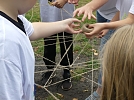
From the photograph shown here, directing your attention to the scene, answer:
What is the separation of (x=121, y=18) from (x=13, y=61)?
64 centimetres

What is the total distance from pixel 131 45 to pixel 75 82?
1096 mm

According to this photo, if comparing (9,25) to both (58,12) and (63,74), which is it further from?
(63,74)

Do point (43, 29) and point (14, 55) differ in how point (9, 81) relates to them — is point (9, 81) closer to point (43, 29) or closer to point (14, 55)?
point (14, 55)

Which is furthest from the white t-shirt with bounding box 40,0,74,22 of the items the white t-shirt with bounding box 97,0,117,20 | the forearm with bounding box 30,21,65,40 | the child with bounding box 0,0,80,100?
the child with bounding box 0,0,80,100

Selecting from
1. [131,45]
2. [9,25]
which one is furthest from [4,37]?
[131,45]

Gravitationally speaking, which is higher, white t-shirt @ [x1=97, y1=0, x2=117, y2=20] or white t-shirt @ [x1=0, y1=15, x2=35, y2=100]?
white t-shirt @ [x1=0, y1=15, x2=35, y2=100]

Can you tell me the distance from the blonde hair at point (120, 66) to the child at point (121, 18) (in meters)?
0.32

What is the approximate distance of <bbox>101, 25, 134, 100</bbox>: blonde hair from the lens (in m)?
0.65

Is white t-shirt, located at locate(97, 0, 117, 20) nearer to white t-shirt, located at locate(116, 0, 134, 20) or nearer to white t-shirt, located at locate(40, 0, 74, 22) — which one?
white t-shirt, located at locate(116, 0, 134, 20)

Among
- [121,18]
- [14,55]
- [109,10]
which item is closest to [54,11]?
[109,10]

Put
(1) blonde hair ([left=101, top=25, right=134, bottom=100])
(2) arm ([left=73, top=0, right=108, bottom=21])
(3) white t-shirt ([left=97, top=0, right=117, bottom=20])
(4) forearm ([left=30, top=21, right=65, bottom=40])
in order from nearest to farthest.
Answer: (1) blonde hair ([left=101, top=25, right=134, bottom=100]), (4) forearm ([left=30, top=21, right=65, bottom=40]), (2) arm ([left=73, top=0, right=108, bottom=21]), (3) white t-shirt ([left=97, top=0, right=117, bottom=20])

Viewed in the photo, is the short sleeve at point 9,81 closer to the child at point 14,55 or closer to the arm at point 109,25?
the child at point 14,55

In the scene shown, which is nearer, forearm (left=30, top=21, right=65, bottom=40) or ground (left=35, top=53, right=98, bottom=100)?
forearm (left=30, top=21, right=65, bottom=40)

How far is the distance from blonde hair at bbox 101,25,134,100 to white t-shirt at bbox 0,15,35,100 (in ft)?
0.70
